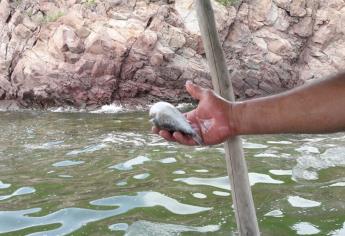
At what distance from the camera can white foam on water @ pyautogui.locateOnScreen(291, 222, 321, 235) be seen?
477cm

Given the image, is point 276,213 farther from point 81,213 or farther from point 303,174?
point 81,213

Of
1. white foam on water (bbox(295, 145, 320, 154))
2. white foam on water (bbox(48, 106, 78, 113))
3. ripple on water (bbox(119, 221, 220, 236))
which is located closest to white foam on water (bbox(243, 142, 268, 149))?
white foam on water (bbox(295, 145, 320, 154))

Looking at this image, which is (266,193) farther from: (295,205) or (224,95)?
(224,95)

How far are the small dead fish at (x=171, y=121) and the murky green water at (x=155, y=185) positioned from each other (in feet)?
6.58

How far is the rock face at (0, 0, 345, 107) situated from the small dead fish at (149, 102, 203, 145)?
39.1ft

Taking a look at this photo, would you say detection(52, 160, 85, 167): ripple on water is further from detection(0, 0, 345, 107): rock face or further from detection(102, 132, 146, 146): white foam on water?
detection(0, 0, 345, 107): rock face

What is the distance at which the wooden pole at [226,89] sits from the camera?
3420 millimetres

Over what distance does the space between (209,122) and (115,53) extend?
12.3 metres

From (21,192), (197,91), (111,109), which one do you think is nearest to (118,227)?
(21,192)

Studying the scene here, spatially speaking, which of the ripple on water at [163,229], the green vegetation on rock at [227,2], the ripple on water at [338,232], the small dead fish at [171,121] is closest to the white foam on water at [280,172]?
the ripple on water at [338,232]

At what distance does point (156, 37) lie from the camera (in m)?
15.3

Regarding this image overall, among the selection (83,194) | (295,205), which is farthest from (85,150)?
(295,205)

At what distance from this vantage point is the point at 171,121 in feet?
9.72

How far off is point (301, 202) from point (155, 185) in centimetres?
175
